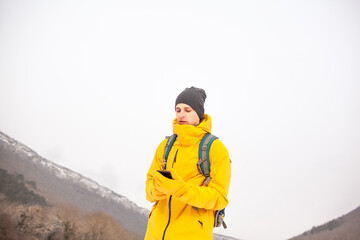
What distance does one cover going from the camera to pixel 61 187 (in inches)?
1654

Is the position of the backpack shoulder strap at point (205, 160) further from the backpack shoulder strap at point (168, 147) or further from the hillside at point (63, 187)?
the hillside at point (63, 187)

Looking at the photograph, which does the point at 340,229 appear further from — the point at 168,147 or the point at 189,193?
the point at 189,193

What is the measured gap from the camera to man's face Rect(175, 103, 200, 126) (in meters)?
3.77

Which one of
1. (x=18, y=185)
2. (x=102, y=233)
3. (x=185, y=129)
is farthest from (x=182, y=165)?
(x=18, y=185)

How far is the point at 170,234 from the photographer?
10.1 ft

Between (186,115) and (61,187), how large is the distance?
4516 centimetres

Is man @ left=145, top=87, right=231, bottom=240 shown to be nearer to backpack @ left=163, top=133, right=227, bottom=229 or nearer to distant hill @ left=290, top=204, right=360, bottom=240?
backpack @ left=163, top=133, right=227, bottom=229

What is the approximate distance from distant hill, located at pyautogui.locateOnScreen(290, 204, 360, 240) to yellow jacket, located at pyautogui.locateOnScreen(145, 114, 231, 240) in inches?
1872

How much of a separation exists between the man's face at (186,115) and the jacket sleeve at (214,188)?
2.08ft

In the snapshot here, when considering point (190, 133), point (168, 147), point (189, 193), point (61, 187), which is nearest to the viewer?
point (189, 193)

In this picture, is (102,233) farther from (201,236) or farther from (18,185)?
(201,236)

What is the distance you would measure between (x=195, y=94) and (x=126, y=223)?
5126cm

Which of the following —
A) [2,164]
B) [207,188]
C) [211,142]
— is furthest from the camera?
[2,164]

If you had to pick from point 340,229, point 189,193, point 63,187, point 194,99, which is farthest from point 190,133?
point 340,229
